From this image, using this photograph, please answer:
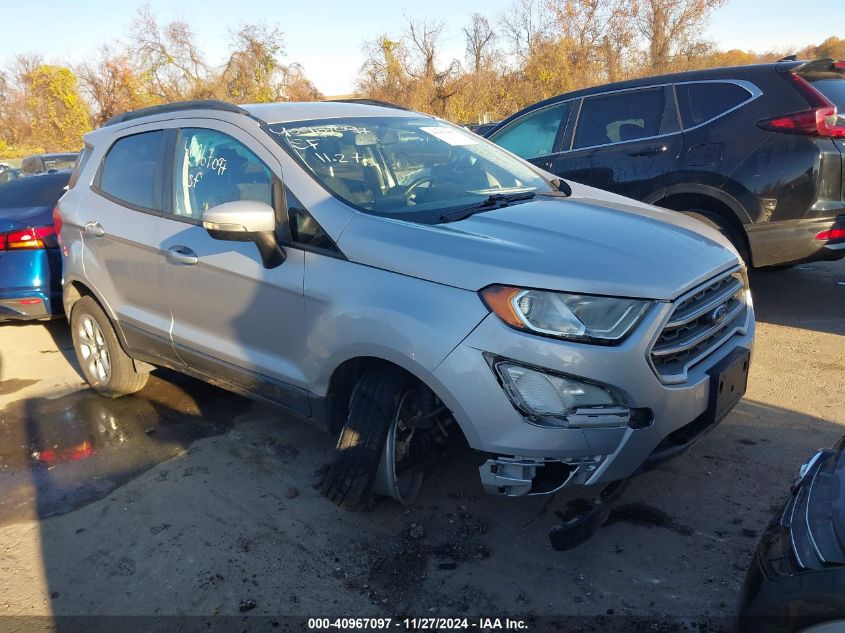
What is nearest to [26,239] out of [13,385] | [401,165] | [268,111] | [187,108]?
[13,385]

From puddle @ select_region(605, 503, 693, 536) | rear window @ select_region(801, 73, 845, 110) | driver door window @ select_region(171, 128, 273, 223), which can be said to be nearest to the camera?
puddle @ select_region(605, 503, 693, 536)

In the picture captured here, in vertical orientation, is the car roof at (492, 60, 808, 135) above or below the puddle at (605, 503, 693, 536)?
above

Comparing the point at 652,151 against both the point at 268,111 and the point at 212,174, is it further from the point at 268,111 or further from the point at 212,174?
the point at 212,174

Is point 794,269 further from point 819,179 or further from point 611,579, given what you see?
point 611,579

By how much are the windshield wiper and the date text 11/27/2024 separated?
1.58 meters

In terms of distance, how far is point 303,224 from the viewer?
2.98m

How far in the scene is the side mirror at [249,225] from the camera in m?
2.89

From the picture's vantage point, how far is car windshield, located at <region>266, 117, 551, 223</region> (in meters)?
3.09

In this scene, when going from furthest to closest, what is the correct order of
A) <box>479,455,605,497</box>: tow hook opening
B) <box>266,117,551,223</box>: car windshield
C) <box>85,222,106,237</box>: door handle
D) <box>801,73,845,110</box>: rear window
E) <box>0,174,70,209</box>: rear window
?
<box>0,174,70,209</box>: rear window → <box>801,73,845,110</box>: rear window → <box>85,222,106,237</box>: door handle → <box>266,117,551,223</box>: car windshield → <box>479,455,605,497</box>: tow hook opening

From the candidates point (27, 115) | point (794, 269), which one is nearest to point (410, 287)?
point (794, 269)

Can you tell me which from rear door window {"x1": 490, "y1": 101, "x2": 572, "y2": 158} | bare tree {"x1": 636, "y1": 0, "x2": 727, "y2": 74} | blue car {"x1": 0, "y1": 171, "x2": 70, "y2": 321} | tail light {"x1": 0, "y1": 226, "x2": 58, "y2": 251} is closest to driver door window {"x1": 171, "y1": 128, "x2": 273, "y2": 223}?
blue car {"x1": 0, "y1": 171, "x2": 70, "y2": 321}

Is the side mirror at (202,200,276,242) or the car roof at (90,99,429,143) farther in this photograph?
the car roof at (90,99,429,143)

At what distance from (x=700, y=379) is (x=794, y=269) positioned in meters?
4.96

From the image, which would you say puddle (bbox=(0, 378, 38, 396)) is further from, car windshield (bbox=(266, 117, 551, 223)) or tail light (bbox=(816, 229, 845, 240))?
tail light (bbox=(816, 229, 845, 240))
